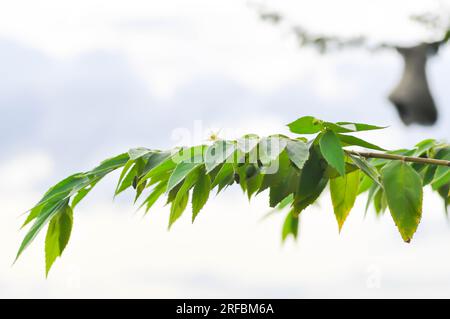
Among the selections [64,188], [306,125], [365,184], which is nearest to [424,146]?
[365,184]

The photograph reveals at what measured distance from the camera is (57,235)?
1.08m

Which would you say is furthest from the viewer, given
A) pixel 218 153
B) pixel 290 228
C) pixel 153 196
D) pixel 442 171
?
pixel 290 228

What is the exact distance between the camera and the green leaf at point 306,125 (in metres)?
0.96

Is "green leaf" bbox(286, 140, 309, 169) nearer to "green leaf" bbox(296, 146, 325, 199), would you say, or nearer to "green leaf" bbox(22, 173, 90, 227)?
"green leaf" bbox(296, 146, 325, 199)

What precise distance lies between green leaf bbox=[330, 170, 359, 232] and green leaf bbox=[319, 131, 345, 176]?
0.13 m

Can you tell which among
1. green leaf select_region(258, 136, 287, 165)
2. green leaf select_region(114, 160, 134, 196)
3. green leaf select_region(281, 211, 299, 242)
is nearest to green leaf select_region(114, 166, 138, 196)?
green leaf select_region(114, 160, 134, 196)

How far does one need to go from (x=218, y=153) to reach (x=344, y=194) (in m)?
0.27

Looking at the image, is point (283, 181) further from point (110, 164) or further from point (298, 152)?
point (110, 164)

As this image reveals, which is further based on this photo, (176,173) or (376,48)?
(376,48)

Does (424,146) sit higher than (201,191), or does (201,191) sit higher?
(424,146)
